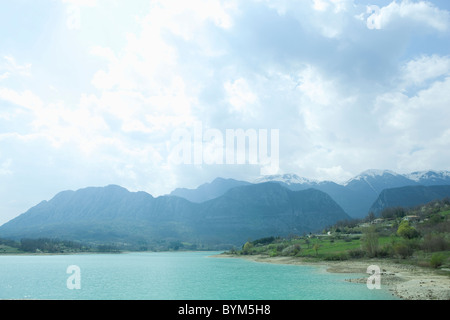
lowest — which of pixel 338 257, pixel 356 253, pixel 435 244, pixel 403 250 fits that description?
pixel 338 257

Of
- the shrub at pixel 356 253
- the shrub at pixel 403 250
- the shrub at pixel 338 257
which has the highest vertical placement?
the shrub at pixel 403 250

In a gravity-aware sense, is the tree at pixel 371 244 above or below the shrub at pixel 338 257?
above

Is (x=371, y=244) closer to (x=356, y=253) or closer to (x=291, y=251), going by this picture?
(x=356, y=253)

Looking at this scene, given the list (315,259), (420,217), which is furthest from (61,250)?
(420,217)

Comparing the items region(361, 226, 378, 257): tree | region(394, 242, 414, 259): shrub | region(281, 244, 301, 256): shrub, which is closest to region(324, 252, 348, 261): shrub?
region(361, 226, 378, 257): tree

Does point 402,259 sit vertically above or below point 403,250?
below

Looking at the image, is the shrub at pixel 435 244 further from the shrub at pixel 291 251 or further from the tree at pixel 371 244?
the shrub at pixel 291 251

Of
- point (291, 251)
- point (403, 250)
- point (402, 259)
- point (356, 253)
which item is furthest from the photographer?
point (291, 251)

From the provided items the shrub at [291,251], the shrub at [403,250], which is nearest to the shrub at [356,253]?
the shrub at [403,250]

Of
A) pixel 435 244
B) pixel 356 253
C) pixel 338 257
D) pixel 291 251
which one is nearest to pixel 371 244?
pixel 356 253

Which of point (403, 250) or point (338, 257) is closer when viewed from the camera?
point (403, 250)

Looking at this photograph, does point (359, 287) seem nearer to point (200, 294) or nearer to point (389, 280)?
point (389, 280)

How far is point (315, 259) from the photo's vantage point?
274 feet
